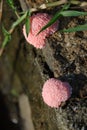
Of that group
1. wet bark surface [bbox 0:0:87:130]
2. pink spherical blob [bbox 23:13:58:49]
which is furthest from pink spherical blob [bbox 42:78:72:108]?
pink spherical blob [bbox 23:13:58:49]

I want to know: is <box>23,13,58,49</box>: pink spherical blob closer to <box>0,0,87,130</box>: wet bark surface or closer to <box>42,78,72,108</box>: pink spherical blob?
<box>0,0,87,130</box>: wet bark surface

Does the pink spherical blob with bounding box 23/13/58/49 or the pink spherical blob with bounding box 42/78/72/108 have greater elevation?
the pink spherical blob with bounding box 23/13/58/49

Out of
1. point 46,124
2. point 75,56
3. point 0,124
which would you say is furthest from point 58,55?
point 0,124

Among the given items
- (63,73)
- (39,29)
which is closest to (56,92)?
(63,73)

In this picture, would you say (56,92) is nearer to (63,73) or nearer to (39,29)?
(63,73)

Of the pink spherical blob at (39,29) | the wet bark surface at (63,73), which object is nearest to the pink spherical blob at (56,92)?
the wet bark surface at (63,73)

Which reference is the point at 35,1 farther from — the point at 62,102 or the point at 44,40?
the point at 62,102
